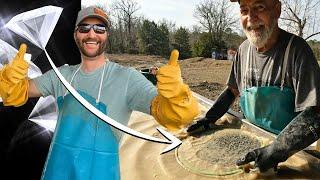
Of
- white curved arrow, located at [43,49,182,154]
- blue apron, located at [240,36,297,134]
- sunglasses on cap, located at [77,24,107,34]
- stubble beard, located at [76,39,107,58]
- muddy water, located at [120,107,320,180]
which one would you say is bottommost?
muddy water, located at [120,107,320,180]

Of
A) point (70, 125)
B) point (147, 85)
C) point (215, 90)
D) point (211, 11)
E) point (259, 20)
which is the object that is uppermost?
point (211, 11)

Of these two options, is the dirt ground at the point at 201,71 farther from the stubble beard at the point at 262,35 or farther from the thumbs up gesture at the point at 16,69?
the thumbs up gesture at the point at 16,69

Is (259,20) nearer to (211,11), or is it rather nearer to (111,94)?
(111,94)

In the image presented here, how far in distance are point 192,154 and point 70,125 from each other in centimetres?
134

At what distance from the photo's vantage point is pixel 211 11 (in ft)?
13.7

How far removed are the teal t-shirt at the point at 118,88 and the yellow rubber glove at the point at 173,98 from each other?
0.08m

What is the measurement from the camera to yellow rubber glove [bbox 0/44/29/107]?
1.01m

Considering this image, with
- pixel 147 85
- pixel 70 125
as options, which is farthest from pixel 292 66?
pixel 70 125

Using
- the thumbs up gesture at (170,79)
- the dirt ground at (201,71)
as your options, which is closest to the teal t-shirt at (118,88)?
the thumbs up gesture at (170,79)

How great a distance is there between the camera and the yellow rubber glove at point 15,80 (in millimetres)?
1014

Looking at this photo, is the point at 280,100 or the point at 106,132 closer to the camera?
the point at 106,132

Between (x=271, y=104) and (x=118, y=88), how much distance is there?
1.25 meters

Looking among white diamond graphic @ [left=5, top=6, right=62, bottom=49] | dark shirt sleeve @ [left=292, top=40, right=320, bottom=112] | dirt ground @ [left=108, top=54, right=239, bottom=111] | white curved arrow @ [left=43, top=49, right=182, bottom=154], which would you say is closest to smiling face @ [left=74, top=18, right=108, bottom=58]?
white curved arrow @ [left=43, top=49, right=182, bottom=154]

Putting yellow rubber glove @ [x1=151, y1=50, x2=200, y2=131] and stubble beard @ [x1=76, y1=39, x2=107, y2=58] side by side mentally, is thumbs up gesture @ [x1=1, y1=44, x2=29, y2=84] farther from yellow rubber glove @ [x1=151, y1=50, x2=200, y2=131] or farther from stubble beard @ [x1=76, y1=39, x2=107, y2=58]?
yellow rubber glove @ [x1=151, y1=50, x2=200, y2=131]
